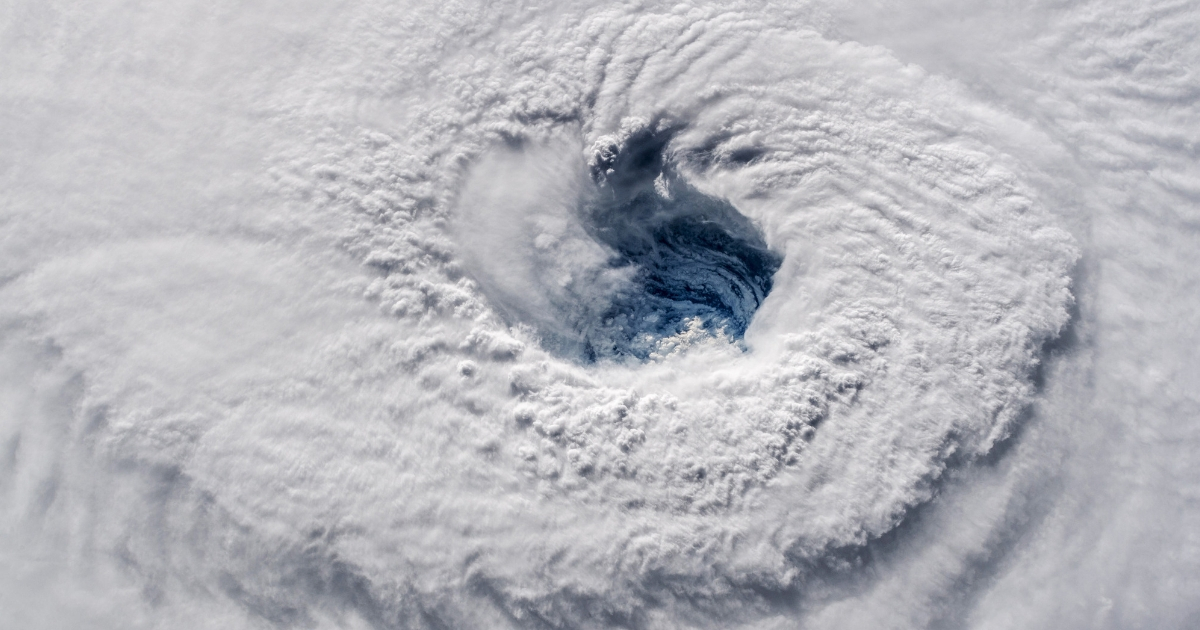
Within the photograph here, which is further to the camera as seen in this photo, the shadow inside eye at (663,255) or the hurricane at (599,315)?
the shadow inside eye at (663,255)

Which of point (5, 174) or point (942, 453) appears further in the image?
point (5, 174)

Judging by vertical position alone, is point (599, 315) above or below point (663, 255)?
below

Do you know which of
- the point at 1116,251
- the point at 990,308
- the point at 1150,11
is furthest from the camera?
the point at 1150,11

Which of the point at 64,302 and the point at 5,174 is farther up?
the point at 5,174

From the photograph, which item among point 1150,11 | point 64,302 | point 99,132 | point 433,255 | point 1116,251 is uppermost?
point 1150,11

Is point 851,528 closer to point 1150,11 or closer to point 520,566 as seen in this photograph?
point 520,566

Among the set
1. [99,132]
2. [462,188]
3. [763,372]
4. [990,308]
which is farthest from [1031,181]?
[99,132]

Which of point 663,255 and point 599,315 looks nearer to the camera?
point 599,315

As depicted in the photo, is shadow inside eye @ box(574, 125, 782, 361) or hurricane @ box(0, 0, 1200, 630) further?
shadow inside eye @ box(574, 125, 782, 361)
